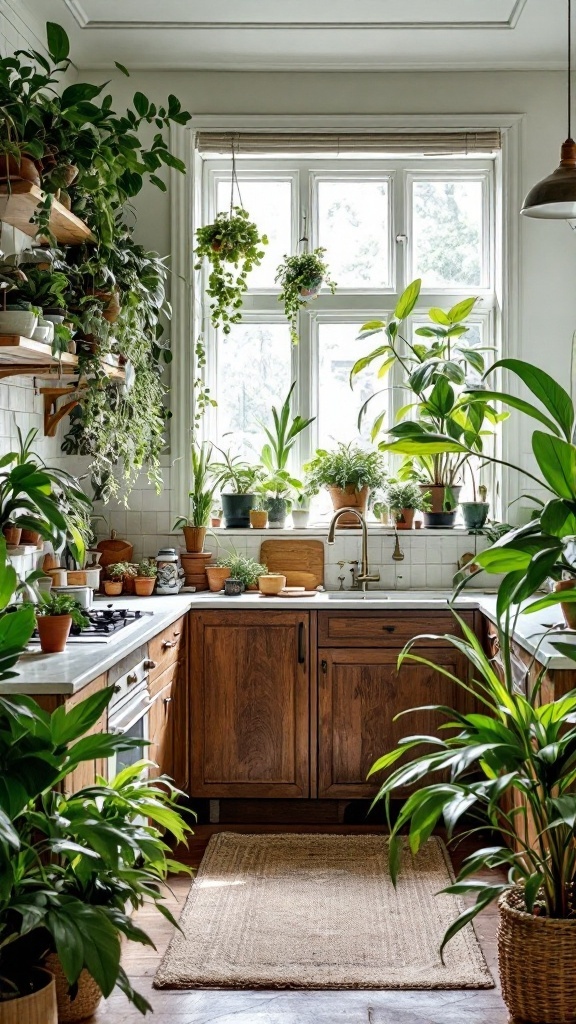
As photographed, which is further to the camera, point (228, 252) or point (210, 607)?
point (228, 252)

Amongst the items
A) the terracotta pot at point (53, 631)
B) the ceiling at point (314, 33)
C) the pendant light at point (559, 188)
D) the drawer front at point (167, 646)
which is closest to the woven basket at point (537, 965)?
the terracotta pot at point (53, 631)

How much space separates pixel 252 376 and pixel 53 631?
2.38 m

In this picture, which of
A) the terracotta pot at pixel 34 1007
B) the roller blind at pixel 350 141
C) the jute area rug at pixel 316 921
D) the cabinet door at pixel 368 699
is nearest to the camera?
the terracotta pot at pixel 34 1007

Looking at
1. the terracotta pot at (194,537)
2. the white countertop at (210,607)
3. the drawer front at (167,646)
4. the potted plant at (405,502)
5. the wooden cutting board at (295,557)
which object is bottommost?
the drawer front at (167,646)

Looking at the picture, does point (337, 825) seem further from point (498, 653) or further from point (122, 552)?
point (122, 552)

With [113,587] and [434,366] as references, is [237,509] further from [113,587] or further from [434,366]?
[434,366]

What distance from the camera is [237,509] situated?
4961 mm

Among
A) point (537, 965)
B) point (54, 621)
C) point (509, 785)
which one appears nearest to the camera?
point (509, 785)

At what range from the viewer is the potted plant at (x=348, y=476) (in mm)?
4855

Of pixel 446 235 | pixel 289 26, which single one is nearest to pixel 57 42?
pixel 289 26

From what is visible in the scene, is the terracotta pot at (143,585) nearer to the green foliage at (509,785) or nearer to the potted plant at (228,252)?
the potted plant at (228,252)

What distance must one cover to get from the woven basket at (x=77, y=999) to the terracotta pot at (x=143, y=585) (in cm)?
205

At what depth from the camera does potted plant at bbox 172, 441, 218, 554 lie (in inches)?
191

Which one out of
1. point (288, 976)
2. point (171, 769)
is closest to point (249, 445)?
point (171, 769)
